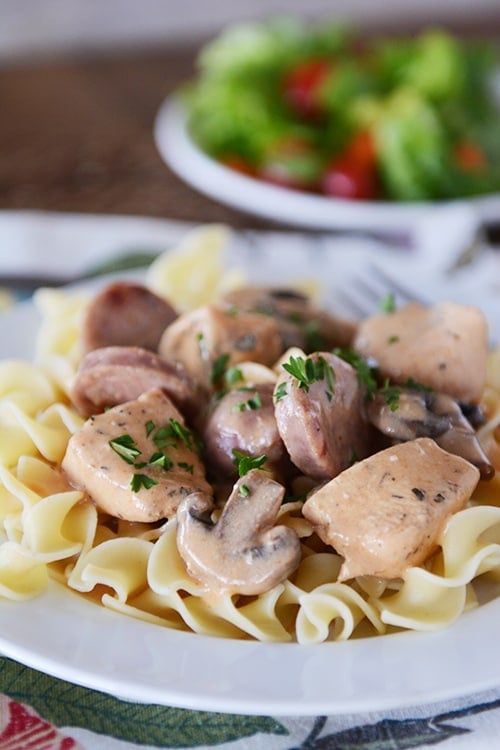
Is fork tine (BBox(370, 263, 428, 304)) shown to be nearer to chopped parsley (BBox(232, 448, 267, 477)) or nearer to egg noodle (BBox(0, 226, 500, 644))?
egg noodle (BBox(0, 226, 500, 644))

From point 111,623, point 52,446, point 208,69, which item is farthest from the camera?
point 208,69

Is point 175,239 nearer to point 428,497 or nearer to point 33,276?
point 33,276

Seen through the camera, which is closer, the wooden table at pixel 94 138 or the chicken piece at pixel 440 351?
the chicken piece at pixel 440 351

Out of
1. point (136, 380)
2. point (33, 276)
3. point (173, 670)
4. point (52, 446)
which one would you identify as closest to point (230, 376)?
point (136, 380)

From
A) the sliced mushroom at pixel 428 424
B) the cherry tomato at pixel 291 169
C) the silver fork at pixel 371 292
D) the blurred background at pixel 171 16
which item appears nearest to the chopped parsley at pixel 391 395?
the sliced mushroom at pixel 428 424

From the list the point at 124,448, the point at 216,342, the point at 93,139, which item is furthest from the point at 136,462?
the point at 93,139

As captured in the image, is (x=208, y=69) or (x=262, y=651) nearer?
(x=262, y=651)

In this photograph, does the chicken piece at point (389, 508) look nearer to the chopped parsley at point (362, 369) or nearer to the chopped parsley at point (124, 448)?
the chopped parsley at point (362, 369)
